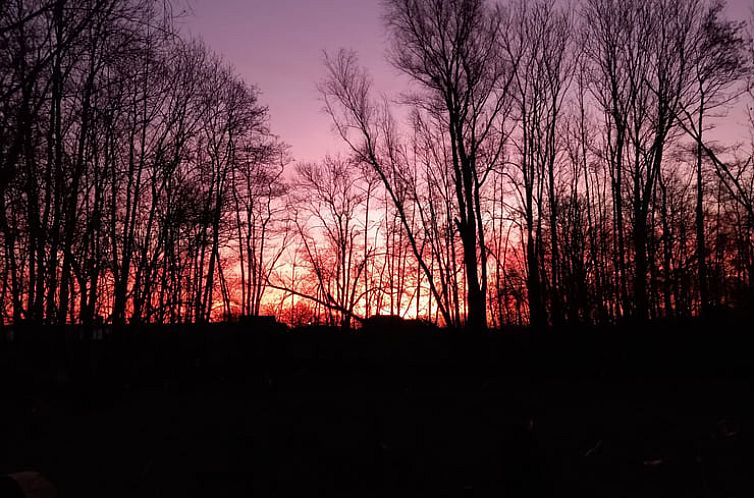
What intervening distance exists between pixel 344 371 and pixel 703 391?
954cm

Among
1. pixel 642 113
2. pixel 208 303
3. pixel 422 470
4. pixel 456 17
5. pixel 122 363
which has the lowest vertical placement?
pixel 422 470

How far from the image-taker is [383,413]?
12023mm

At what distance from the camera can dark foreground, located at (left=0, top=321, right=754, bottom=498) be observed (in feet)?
25.9

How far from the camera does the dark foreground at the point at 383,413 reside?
7.89 metres

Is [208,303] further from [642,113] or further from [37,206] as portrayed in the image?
[642,113]

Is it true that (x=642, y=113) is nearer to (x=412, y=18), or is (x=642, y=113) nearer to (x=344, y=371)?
(x=412, y=18)

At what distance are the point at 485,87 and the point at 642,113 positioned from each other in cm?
620

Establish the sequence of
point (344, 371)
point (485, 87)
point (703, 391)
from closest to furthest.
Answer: point (703, 391)
point (344, 371)
point (485, 87)

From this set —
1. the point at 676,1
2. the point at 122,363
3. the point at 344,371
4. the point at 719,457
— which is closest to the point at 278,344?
the point at 344,371

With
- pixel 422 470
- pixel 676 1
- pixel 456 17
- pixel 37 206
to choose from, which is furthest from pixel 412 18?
pixel 422 470

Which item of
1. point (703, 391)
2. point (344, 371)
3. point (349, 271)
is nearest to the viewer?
point (703, 391)

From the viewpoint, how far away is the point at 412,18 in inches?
741

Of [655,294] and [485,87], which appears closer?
[485,87]

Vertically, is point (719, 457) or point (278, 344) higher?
point (278, 344)
